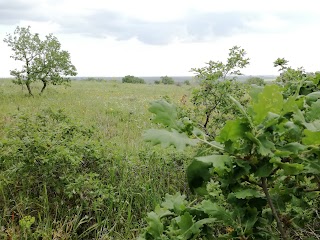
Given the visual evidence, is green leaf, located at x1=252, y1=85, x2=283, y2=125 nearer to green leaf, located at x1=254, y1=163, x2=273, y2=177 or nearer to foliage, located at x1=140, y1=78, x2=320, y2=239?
foliage, located at x1=140, y1=78, x2=320, y2=239

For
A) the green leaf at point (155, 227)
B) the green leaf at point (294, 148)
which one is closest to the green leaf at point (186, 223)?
the green leaf at point (155, 227)

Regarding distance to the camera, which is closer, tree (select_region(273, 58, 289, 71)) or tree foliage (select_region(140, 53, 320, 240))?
tree foliage (select_region(140, 53, 320, 240))

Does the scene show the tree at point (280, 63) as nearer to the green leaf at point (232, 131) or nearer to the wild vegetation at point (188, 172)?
the wild vegetation at point (188, 172)

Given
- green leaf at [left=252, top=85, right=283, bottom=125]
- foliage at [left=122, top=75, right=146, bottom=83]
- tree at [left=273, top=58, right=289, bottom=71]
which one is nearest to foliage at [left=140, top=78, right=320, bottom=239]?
green leaf at [left=252, top=85, right=283, bottom=125]

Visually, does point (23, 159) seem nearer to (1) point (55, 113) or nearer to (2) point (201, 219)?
(1) point (55, 113)

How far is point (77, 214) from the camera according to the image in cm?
331

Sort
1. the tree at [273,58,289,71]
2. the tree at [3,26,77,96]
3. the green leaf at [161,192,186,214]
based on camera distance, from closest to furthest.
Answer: the green leaf at [161,192,186,214], the tree at [273,58,289,71], the tree at [3,26,77,96]

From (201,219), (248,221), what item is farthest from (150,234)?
(248,221)

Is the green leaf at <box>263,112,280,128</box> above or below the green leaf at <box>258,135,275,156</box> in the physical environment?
above

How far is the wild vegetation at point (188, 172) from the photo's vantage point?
107 cm

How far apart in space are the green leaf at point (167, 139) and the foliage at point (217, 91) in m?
3.33

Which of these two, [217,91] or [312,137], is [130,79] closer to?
[217,91]

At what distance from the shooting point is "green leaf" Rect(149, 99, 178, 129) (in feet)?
3.54

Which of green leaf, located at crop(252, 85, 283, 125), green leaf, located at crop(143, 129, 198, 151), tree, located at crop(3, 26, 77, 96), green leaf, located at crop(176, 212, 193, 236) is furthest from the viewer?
tree, located at crop(3, 26, 77, 96)
